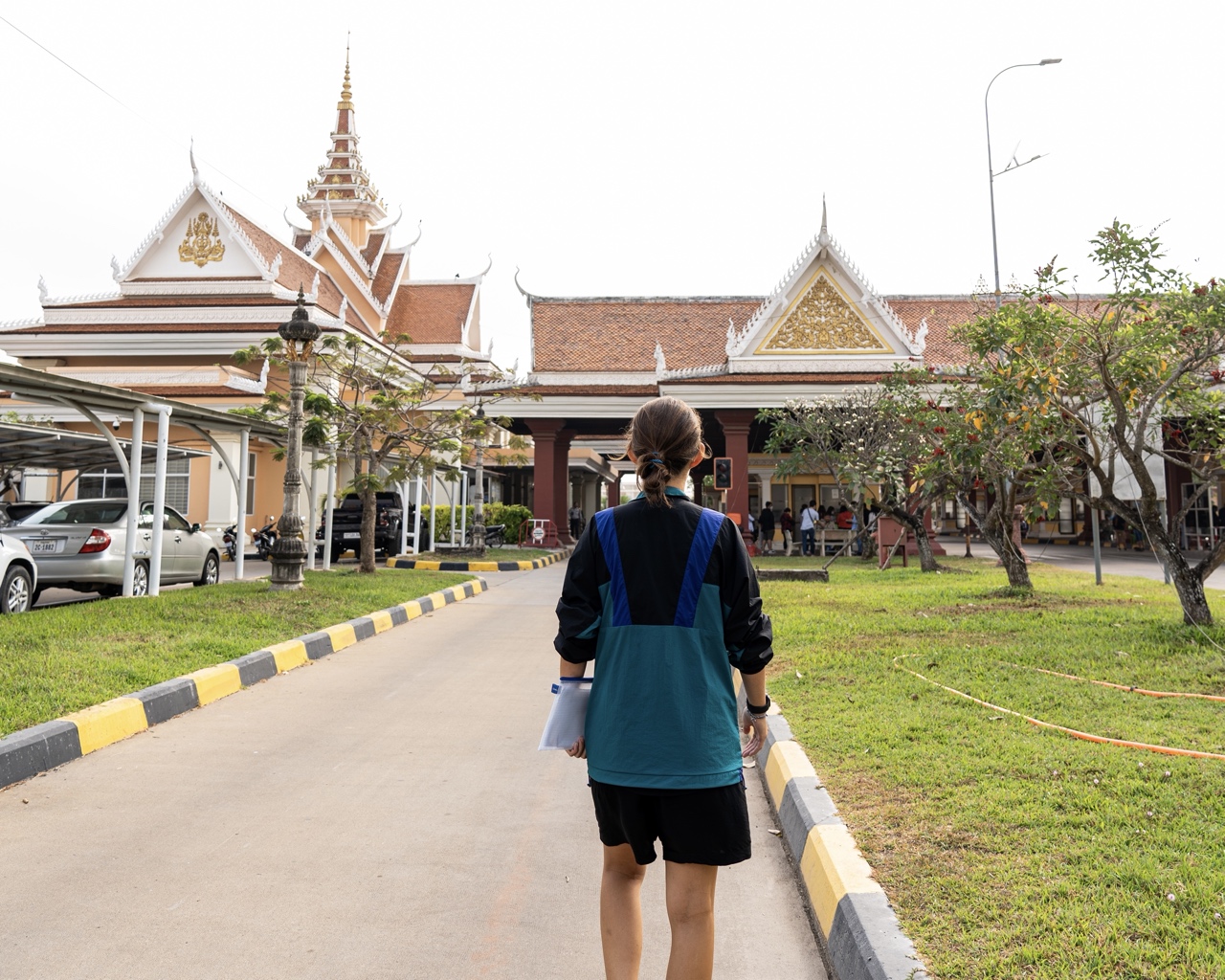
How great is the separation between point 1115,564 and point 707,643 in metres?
21.5

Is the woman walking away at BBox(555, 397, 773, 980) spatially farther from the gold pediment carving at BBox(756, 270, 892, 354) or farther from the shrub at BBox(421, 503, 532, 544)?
the shrub at BBox(421, 503, 532, 544)

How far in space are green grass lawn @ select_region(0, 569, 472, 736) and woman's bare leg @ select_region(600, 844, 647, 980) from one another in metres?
3.81

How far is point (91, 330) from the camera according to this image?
25.7m

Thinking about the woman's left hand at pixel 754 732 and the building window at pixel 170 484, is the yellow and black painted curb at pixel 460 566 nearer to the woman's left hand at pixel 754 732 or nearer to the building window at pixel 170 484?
the building window at pixel 170 484

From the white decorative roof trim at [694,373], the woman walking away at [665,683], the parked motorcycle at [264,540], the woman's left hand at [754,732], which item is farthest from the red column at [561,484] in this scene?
the woman walking away at [665,683]

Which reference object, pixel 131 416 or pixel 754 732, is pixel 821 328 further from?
pixel 754 732

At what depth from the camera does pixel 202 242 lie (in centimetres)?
2692

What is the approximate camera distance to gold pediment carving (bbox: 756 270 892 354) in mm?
23672

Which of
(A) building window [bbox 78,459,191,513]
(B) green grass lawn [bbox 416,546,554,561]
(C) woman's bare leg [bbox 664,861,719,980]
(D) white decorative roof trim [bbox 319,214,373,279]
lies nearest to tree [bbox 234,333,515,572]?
(B) green grass lawn [bbox 416,546,554,561]

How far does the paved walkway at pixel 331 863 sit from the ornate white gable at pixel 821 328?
60.4 ft

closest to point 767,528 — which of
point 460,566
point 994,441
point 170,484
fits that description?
point 460,566

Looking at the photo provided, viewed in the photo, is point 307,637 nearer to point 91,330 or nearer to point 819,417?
point 819,417

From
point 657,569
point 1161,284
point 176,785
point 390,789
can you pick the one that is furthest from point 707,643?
point 1161,284

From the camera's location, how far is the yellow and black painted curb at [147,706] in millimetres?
4812
